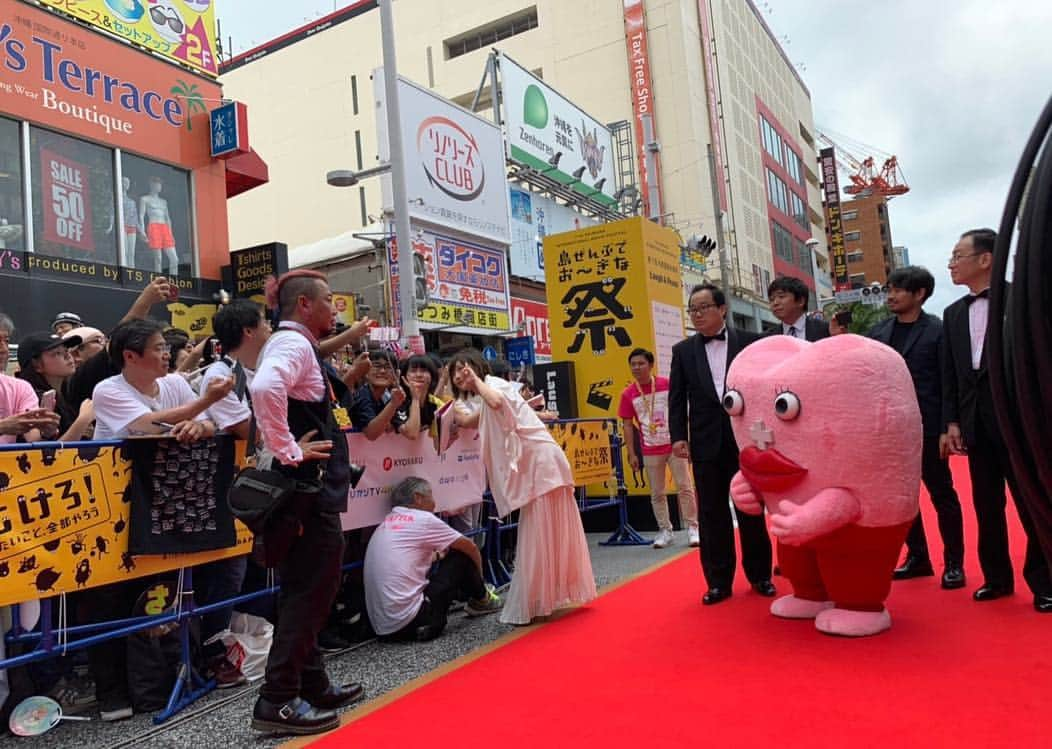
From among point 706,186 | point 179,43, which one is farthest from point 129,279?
point 706,186

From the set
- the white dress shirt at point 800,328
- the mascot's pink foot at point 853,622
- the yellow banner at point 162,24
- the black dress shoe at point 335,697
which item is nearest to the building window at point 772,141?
the yellow banner at point 162,24

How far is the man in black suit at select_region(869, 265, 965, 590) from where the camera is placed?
14.3 feet

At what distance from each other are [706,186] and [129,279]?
18787mm

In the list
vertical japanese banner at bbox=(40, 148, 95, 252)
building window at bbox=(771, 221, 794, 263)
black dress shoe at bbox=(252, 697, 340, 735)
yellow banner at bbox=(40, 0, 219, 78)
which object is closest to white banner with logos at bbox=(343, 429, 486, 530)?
black dress shoe at bbox=(252, 697, 340, 735)

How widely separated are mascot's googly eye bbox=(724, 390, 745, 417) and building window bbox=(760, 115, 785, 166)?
102 ft

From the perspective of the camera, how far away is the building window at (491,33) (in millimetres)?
26678

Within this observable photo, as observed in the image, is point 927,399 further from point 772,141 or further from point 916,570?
point 772,141

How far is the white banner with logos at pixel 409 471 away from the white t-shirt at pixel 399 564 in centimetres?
17

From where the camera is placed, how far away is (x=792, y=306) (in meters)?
4.71

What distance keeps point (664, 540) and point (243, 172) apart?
29.5 ft

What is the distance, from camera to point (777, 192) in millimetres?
33969

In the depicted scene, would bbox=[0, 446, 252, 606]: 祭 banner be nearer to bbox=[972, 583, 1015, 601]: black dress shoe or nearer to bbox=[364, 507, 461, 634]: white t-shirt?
bbox=[364, 507, 461, 634]: white t-shirt

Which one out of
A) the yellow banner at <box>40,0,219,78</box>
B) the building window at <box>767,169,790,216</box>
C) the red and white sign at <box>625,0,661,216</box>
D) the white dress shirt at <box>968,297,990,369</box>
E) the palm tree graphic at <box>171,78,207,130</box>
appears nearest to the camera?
the white dress shirt at <box>968,297,990,369</box>

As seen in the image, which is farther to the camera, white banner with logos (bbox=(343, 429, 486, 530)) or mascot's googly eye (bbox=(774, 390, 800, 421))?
white banner with logos (bbox=(343, 429, 486, 530))
